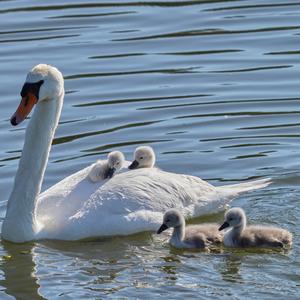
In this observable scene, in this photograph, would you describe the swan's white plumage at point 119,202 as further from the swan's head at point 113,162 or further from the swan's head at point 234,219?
the swan's head at point 234,219

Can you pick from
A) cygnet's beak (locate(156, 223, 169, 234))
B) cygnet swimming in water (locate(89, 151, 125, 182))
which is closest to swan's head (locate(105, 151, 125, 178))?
cygnet swimming in water (locate(89, 151, 125, 182))

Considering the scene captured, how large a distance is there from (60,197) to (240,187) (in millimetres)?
1986

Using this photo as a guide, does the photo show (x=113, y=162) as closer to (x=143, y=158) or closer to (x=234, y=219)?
(x=143, y=158)

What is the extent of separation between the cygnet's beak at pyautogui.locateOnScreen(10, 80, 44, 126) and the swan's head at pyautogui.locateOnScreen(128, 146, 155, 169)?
1.44 metres

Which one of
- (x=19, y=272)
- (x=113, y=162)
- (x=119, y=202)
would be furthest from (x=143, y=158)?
(x=19, y=272)

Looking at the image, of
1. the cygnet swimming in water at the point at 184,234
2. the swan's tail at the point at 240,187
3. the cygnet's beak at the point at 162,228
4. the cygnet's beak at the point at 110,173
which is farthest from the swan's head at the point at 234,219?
the cygnet's beak at the point at 110,173

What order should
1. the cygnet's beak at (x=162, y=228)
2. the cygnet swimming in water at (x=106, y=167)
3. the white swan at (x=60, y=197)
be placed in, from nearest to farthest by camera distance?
1. the cygnet's beak at (x=162, y=228)
2. the white swan at (x=60, y=197)
3. the cygnet swimming in water at (x=106, y=167)

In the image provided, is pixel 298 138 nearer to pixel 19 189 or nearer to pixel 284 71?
pixel 284 71

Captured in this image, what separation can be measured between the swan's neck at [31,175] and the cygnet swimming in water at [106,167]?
1.69ft

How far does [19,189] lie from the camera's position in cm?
1366

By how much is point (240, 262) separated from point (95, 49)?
8.04 metres

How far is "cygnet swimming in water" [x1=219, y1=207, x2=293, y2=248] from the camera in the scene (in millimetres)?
12844

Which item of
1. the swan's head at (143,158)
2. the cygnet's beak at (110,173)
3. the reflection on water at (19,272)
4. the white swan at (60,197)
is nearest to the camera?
the reflection on water at (19,272)

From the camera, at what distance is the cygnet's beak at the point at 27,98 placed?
525 inches
